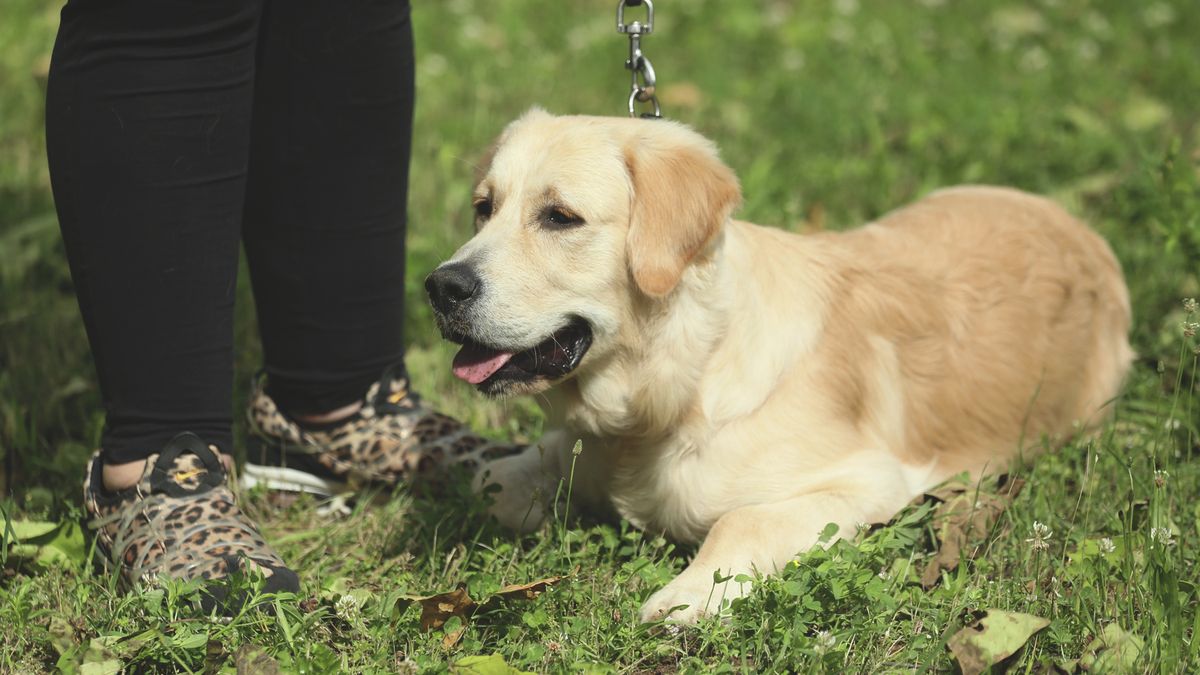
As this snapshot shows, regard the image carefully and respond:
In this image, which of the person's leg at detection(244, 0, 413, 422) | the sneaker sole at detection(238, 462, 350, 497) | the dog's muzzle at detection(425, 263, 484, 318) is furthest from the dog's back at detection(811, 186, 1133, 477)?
the sneaker sole at detection(238, 462, 350, 497)

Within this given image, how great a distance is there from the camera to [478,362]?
270 centimetres

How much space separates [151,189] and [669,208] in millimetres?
1076

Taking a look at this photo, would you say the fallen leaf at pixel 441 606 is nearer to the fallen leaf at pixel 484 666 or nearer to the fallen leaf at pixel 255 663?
the fallen leaf at pixel 484 666

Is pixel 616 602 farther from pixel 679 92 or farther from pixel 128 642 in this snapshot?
pixel 679 92

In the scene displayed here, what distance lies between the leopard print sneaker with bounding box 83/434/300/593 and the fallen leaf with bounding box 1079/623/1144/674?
1.58 meters

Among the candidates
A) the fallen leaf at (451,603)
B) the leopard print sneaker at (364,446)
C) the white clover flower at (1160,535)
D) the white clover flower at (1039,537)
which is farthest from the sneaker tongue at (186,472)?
the white clover flower at (1160,535)

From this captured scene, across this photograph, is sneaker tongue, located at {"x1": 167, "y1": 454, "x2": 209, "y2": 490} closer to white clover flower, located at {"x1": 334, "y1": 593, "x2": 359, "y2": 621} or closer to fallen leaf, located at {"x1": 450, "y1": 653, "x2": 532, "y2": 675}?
white clover flower, located at {"x1": 334, "y1": 593, "x2": 359, "y2": 621}

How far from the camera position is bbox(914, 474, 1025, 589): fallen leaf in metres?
2.63

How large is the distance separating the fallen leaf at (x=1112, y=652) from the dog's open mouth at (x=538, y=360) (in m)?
1.19

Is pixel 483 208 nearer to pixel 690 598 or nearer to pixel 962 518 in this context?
pixel 690 598

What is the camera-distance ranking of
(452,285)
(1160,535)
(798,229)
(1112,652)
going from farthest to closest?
(798,229), (452,285), (1160,535), (1112,652)

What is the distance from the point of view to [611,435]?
283cm

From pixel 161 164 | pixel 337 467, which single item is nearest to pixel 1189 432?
pixel 337 467

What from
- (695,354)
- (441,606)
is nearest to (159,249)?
(441,606)
